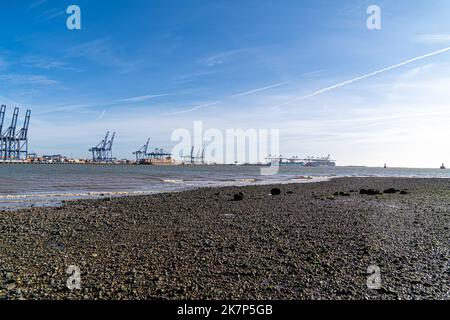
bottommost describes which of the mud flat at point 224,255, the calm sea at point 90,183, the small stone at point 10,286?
the calm sea at point 90,183

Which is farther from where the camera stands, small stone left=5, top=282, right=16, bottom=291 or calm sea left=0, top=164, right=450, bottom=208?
calm sea left=0, top=164, right=450, bottom=208

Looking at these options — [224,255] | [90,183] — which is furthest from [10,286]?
[90,183]

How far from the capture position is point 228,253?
9.08 meters

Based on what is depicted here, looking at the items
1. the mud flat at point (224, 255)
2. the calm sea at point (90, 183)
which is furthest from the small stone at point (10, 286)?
the calm sea at point (90, 183)

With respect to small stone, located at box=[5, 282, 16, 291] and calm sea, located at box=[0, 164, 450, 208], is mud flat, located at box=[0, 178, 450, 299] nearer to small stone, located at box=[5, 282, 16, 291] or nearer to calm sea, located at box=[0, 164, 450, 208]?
small stone, located at box=[5, 282, 16, 291]

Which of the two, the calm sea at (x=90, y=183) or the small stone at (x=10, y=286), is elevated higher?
the small stone at (x=10, y=286)

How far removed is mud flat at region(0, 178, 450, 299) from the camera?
645 cm

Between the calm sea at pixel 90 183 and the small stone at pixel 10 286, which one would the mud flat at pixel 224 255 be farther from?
the calm sea at pixel 90 183

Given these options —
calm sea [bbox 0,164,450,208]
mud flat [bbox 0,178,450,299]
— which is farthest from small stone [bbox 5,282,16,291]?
calm sea [bbox 0,164,450,208]

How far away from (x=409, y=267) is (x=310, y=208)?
10.8 m

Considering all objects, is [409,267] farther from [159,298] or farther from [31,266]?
[31,266]

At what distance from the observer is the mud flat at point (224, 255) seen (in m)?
6.45
